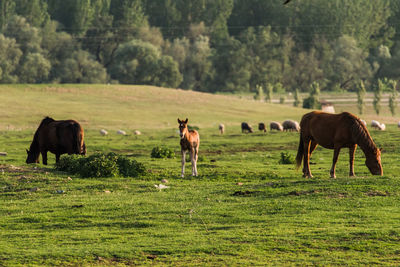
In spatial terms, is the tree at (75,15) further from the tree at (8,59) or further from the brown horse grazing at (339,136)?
the brown horse grazing at (339,136)

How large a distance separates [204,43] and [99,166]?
4631 inches

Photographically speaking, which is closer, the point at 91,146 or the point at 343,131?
the point at 343,131

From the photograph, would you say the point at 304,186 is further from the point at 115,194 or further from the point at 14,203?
the point at 14,203

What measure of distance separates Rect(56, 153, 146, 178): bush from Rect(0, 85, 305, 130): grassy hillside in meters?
44.8

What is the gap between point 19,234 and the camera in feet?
49.3

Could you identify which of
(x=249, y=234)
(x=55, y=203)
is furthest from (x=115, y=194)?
(x=249, y=234)

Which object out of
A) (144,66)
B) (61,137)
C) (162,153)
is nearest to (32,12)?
(144,66)

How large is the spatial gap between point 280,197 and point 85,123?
181 feet

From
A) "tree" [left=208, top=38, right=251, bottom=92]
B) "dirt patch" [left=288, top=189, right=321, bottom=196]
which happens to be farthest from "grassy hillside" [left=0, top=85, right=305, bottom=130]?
"dirt patch" [left=288, top=189, right=321, bottom=196]

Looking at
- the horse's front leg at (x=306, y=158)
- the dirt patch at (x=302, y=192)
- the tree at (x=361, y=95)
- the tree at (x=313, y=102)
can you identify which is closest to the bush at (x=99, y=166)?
the horse's front leg at (x=306, y=158)

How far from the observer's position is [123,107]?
3450 inches

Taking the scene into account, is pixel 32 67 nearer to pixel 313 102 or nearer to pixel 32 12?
pixel 32 12

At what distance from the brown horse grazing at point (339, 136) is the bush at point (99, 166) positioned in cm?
611

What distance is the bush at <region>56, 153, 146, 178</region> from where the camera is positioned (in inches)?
972
